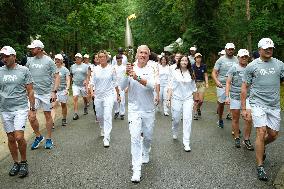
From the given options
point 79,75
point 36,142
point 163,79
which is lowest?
point 36,142

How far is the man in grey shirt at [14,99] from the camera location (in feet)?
25.2

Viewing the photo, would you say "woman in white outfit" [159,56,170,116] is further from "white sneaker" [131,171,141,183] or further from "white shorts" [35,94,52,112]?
"white sneaker" [131,171,141,183]

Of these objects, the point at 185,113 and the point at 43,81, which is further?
the point at 43,81

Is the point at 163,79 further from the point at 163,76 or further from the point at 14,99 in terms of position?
the point at 14,99

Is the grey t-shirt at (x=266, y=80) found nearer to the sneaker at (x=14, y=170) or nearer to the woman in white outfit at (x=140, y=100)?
the woman in white outfit at (x=140, y=100)

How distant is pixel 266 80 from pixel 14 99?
179 inches

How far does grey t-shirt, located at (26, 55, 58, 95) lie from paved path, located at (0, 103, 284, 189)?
1.45 m

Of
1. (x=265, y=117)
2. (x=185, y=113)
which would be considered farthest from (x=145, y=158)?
(x=265, y=117)

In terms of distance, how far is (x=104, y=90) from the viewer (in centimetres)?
1067

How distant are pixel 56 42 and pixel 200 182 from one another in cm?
2684

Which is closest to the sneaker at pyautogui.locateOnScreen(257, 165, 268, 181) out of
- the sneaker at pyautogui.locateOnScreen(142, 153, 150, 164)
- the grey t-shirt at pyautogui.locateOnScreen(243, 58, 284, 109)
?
the grey t-shirt at pyautogui.locateOnScreen(243, 58, 284, 109)

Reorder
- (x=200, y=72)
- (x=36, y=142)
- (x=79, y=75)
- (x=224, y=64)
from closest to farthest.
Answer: (x=36, y=142) < (x=224, y=64) < (x=200, y=72) < (x=79, y=75)

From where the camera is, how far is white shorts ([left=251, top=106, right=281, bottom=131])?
24.3 feet

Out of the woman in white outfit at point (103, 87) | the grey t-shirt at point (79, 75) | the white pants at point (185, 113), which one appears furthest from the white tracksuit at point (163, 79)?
the white pants at point (185, 113)
